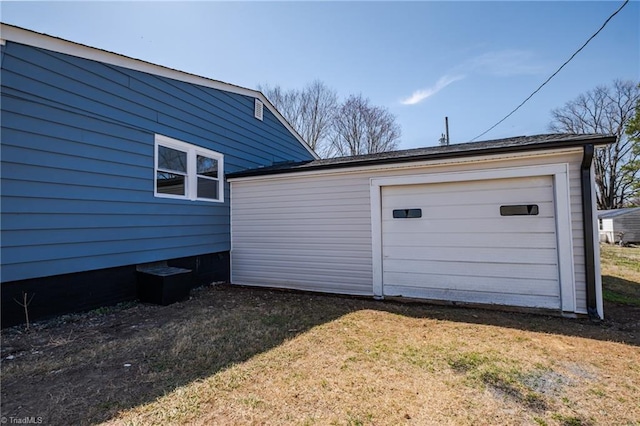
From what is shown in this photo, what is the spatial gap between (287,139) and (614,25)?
28.0 ft

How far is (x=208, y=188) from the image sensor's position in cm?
677

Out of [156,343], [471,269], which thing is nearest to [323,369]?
[156,343]

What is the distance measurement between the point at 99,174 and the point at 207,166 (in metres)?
2.35

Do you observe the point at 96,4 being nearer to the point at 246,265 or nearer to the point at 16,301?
the point at 16,301

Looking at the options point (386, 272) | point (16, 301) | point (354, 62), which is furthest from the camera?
point (354, 62)

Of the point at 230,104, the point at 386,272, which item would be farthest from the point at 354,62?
the point at 386,272

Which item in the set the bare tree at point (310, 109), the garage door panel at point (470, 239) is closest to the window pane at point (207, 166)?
the garage door panel at point (470, 239)

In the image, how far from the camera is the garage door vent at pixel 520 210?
4.57m

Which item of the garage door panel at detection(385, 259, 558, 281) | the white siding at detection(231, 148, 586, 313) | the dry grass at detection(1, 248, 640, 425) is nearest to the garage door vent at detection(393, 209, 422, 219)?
the white siding at detection(231, 148, 586, 313)

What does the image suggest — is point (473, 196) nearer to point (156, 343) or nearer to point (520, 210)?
point (520, 210)

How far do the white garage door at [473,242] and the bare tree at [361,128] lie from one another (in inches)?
691

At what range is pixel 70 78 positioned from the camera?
4305 mm

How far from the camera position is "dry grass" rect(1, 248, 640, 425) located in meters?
2.07

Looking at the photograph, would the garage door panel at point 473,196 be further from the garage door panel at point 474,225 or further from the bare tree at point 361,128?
the bare tree at point 361,128
